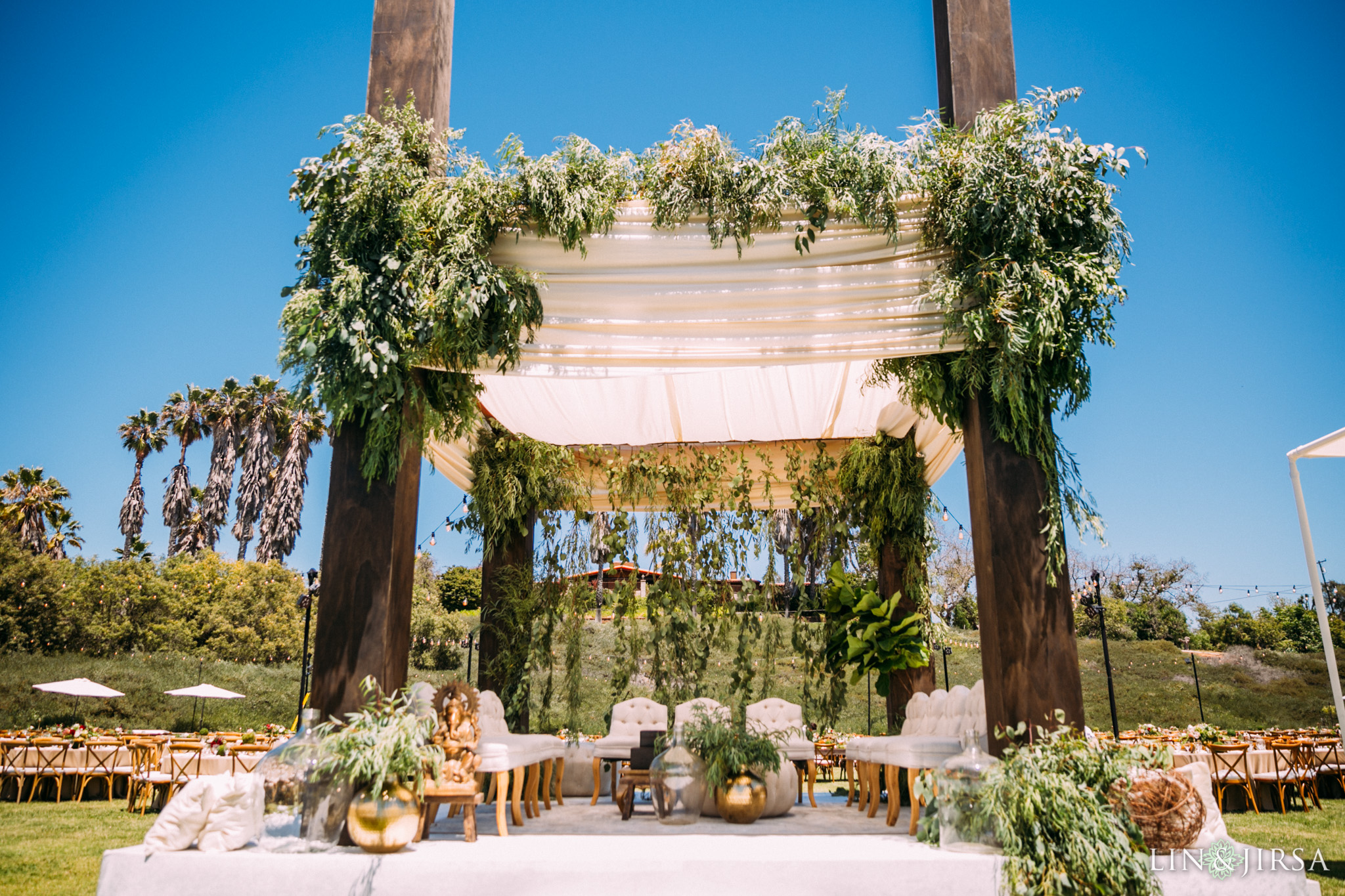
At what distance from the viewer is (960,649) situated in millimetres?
21625

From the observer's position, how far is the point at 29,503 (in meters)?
20.2

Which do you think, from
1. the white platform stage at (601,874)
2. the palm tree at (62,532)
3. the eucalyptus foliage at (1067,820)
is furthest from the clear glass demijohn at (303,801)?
the palm tree at (62,532)

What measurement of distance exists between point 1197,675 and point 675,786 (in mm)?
19151

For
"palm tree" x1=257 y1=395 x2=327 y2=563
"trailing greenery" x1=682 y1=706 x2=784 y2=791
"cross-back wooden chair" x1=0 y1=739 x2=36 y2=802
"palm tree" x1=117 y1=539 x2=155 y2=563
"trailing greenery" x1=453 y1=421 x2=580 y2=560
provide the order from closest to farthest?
1. "trailing greenery" x1=682 y1=706 x2=784 y2=791
2. "trailing greenery" x1=453 y1=421 x2=580 y2=560
3. "cross-back wooden chair" x1=0 y1=739 x2=36 y2=802
4. "palm tree" x1=117 y1=539 x2=155 y2=563
5. "palm tree" x1=257 y1=395 x2=327 y2=563

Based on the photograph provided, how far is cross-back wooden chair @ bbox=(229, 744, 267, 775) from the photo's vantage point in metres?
8.84

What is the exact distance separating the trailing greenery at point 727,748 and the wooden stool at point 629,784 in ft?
1.62

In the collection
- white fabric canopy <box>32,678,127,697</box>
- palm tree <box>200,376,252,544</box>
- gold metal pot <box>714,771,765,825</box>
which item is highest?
palm tree <box>200,376,252,544</box>

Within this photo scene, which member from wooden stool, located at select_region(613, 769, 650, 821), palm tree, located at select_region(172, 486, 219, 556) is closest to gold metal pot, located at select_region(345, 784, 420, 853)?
wooden stool, located at select_region(613, 769, 650, 821)

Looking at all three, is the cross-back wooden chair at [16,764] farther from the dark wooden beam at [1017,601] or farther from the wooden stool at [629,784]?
the dark wooden beam at [1017,601]

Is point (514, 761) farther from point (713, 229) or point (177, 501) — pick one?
point (177, 501)

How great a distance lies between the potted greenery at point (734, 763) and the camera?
17.0 feet

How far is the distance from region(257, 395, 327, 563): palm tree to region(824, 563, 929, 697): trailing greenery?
788 inches

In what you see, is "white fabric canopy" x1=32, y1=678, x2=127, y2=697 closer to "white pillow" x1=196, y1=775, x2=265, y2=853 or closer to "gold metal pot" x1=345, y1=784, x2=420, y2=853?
"white pillow" x1=196, y1=775, x2=265, y2=853

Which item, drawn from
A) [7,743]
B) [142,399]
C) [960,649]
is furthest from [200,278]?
[960,649]
